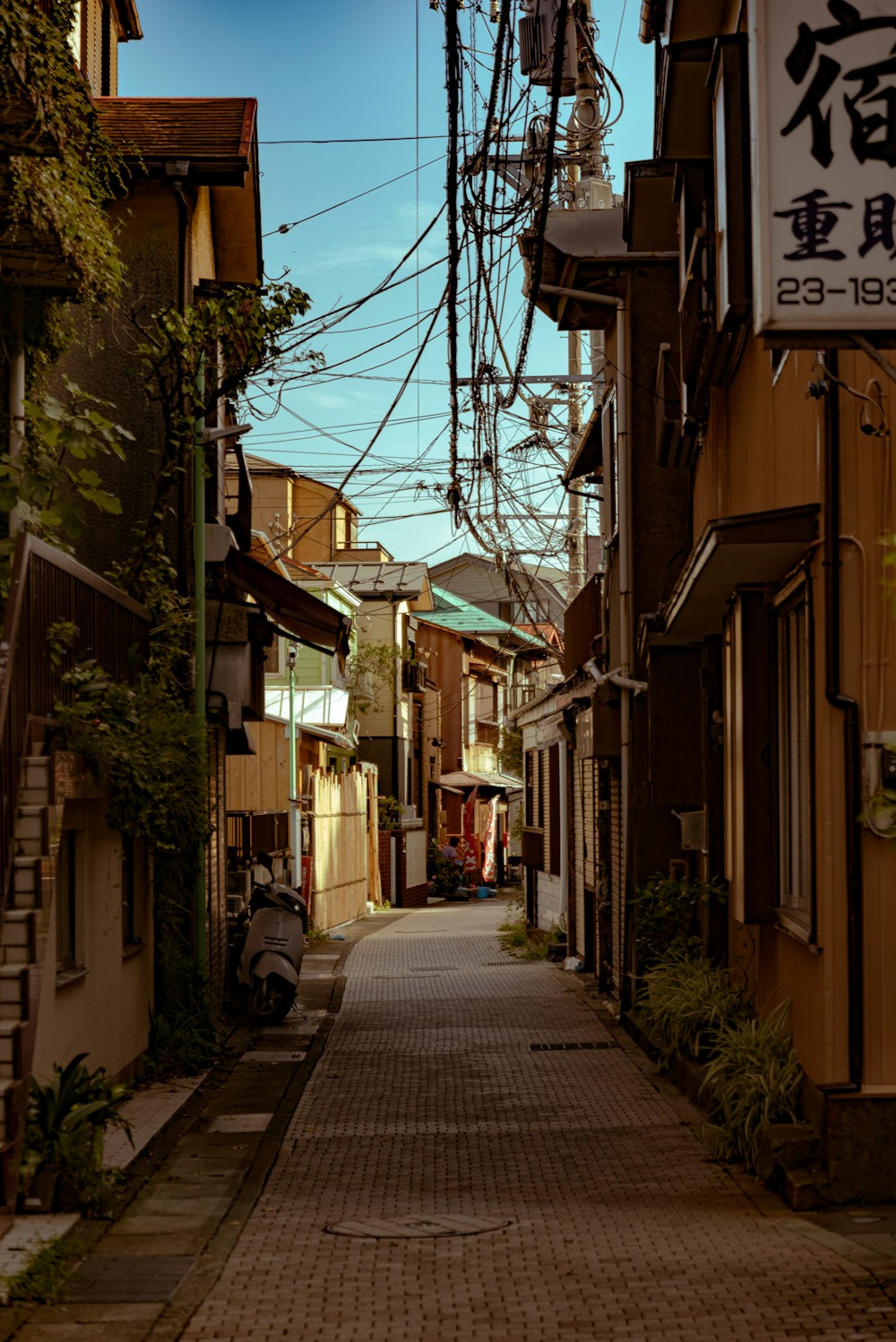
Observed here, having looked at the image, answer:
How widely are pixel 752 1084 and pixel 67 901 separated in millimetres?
4809

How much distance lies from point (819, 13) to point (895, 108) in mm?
537

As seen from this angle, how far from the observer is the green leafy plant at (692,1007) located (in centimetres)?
1126

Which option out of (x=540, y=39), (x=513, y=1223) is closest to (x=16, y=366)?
(x=513, y=1223)

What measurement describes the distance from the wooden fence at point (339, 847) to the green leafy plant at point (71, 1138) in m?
18.2

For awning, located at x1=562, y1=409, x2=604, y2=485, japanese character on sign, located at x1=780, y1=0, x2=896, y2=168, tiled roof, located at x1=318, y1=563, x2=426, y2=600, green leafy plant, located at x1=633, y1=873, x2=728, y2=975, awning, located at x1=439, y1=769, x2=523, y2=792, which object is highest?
tiled roof, located at x1=318, y1=563, x2=426, y2=600

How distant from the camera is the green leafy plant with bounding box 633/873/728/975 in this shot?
13.8 m

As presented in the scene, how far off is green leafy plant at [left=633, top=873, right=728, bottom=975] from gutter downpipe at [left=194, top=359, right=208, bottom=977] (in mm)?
4157

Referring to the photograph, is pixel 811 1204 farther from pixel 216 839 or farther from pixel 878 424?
pixel 216 839

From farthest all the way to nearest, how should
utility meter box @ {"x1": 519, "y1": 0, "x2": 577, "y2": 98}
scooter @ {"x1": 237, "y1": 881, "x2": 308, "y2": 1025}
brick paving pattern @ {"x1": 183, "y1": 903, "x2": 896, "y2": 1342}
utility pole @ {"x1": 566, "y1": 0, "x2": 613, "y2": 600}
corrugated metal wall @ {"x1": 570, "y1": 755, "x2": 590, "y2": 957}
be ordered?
corrugated metal wall @ {"x1": 570, "y1": 755, "x2": 590, "y2": 957}, utility pole @ {"x1": 566, "y1": 0, "x2": 613, "y2": 600}, utility meter box @ {"x1": 519, "y1": 0, "x2": 577, "y2": 98}, scooter @ {"x1": 237, "y1": 881, "x2": 308, "y2": 1025}, brick paving pattern @ {"x1": 183, "y1": 903, "x2": 896, "y2": 1342}

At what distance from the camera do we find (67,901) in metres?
10.4

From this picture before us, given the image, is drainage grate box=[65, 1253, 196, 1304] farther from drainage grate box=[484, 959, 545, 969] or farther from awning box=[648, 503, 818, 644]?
drainage grate box=[484, 959, 545, 969]

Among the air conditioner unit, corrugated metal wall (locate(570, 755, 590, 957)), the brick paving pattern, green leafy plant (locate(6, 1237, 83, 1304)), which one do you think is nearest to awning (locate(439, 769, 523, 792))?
corrugated metal wall (locate(570, 755, 590, 957))

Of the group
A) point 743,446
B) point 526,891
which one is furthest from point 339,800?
point 743,446

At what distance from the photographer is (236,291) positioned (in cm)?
1340
